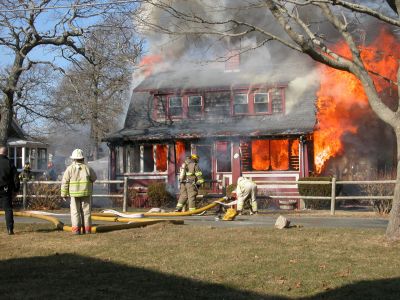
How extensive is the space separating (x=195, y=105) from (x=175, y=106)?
1012 millimetres

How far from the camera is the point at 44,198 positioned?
20.0 meters

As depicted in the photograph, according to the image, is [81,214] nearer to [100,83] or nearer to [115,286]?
[115,286]

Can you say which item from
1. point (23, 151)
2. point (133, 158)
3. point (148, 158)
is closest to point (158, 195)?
point (148, 158)

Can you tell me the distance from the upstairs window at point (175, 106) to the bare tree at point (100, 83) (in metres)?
2.51

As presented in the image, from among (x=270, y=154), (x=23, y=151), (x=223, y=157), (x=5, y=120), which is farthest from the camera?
(x=23, y=151)

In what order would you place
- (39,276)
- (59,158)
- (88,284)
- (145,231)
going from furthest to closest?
(59,158) → (145,231) → (39,276) → (88,284)

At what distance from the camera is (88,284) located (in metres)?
6.98

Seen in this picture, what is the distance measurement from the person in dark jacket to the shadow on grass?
3413 mm

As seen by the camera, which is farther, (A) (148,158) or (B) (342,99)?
(A) (148,158)

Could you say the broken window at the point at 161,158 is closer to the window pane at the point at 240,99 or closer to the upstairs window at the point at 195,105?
the upstairs window at the point at 195,105

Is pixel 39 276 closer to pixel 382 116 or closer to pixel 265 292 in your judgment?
pixel 265 292

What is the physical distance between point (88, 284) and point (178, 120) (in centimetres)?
1980

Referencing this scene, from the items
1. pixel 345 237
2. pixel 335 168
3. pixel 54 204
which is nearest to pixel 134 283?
pixel 345 237

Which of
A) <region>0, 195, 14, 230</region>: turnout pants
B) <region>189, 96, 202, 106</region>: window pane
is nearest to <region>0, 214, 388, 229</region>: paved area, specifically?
<region>0, 195, 14, 230</region>: turnout pants
